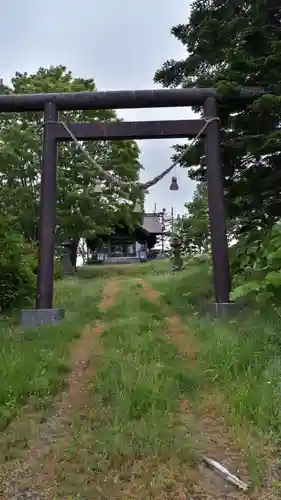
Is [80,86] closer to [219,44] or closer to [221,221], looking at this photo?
[219,44]

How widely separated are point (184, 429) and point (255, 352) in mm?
1545

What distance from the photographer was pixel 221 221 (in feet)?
22.9

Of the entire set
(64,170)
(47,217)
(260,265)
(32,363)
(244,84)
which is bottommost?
(32,363)

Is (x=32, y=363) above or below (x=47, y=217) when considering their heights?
below

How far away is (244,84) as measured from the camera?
7.34 m

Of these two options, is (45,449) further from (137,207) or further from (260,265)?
(137,207)

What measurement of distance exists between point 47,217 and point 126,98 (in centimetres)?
244

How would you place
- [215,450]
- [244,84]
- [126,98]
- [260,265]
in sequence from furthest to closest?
[244,84]
[126,98]
[260,265]
[215,450]

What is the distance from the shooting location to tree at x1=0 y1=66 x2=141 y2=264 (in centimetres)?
1891

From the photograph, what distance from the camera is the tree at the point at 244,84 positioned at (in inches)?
268

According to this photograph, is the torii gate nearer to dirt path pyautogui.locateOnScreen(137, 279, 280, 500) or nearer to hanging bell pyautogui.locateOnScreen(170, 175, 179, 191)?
hanging bell pyautogui.locateOnScreen(170, 175, 179, 191)

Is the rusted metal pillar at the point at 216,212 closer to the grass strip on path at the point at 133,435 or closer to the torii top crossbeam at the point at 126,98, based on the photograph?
the torii top crossbeam at the point at 126,98

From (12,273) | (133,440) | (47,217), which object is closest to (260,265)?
(47,217)

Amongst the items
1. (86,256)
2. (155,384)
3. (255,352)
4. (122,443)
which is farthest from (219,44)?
(86,256)
